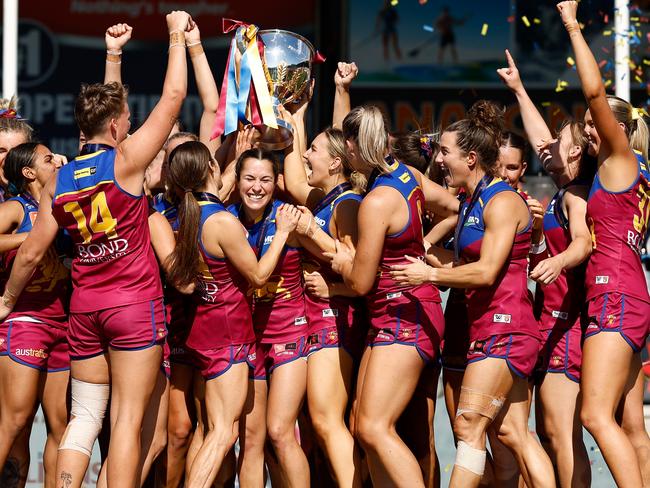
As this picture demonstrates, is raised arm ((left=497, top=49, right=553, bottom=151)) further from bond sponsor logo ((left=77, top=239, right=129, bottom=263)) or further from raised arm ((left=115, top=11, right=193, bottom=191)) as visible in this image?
bond sponsor logo ((left=77, top=239, right=129, bottom=263))

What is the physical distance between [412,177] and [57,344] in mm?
1998

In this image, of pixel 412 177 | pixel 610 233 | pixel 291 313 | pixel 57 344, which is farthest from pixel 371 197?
pixel 57 344

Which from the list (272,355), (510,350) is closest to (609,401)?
(510,350)

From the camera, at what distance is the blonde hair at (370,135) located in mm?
5199

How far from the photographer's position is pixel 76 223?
5027 mm

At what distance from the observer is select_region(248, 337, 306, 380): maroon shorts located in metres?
5.44

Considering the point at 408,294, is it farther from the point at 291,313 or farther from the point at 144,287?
the point at 144,287

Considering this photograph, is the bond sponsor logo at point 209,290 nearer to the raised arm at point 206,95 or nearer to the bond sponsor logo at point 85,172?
the bond sponsor logo at point 85,172

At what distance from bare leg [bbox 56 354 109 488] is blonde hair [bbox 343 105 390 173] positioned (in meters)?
1.57

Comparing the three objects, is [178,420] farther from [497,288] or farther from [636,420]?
[636,420]

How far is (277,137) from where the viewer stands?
580cm

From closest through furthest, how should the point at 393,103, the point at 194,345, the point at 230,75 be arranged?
the point at 194,345 → the point at 230,75 → the point at 393,103

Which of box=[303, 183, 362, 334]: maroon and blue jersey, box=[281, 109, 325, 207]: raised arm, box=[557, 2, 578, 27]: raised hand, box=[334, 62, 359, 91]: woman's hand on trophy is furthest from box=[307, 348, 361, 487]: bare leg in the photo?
box=[557, 2, 578, 27]: raised hand

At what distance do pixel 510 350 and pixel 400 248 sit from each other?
0.71m
